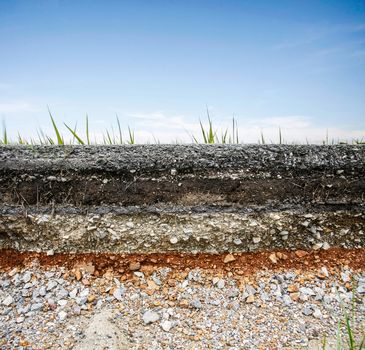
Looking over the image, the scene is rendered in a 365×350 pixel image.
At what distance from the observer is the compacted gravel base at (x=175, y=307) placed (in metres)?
1.35

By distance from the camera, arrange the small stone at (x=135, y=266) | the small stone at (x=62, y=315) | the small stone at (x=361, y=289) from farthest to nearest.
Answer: the small stone at (x=135, y=266)
the small stone at (x=361, y=289)
the small stone at (x=62, y=315)

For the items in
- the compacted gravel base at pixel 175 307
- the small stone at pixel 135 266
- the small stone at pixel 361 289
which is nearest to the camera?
the compacted gravel base at pixel 175 307

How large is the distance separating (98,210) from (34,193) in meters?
0.40

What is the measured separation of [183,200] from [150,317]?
629 millimetres

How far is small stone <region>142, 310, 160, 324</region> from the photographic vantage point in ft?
4.71

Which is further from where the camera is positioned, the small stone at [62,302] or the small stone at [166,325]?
the small stone at [62,302]

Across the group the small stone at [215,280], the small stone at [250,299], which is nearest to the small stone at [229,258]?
the small stone at [215,280]

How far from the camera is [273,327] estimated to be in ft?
4.58

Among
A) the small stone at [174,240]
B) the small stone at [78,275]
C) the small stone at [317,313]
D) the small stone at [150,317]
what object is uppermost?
the small stone at [174,240]

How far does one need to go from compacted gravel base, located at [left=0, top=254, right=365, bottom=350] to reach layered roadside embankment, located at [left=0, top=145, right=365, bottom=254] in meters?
0.15

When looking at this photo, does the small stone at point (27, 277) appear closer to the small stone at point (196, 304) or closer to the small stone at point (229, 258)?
the small stone at point (196, 304)

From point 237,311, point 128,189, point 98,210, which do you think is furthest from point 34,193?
point 237,311

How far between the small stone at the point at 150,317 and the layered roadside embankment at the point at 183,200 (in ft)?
1.11

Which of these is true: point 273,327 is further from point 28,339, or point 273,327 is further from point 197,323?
point 28,339
